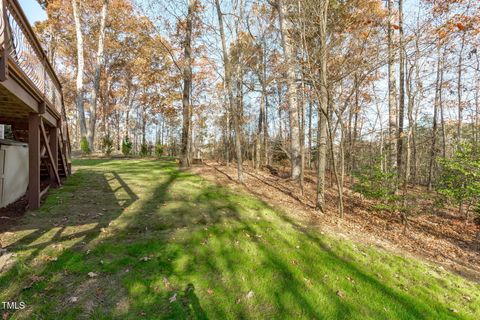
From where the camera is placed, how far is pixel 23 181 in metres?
6.31

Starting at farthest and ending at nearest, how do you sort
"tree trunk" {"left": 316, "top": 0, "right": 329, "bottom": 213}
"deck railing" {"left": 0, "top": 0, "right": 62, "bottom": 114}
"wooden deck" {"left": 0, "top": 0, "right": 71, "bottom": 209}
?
"tree trunk" {"left": 316, "top": 0, "right": 329, "bottom": 213}
"wooden deck" {"left": 0, "top": 0, "right": 71, "bottom": 209}
"deck railing" {"left": 0, "top": 0, "right": 62, "bottom": 114}

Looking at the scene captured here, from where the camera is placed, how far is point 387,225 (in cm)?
729

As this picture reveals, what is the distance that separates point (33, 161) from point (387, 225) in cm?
932

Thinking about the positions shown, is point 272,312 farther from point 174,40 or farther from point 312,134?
point 312,134

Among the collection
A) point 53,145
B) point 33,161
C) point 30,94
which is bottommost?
point 33,161

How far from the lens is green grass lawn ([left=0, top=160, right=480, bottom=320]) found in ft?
9.63

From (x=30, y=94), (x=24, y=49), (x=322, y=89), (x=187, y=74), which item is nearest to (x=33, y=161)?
(x=30, y=94)

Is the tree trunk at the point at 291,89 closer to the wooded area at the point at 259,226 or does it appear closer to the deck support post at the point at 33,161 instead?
the wooded area at the point at 259,226

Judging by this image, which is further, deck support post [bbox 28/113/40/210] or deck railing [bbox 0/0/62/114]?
deck support post [bbox 28/113/40/210]

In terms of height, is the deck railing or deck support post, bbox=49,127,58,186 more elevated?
the deck railing

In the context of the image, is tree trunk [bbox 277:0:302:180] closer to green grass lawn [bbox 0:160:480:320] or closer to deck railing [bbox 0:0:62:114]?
Result: green grass lawn [bbox 0:160:480:320]

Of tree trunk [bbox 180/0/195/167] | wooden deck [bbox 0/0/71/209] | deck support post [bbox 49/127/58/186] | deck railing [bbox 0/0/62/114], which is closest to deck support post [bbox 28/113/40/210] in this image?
wooden deck [bbox 0/0/71/209]

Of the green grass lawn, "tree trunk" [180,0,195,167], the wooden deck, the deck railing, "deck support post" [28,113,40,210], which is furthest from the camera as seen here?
"tree trunk" [180,0,195,167]

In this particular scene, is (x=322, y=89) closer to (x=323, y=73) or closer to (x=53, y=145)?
(x=323, y=73)
